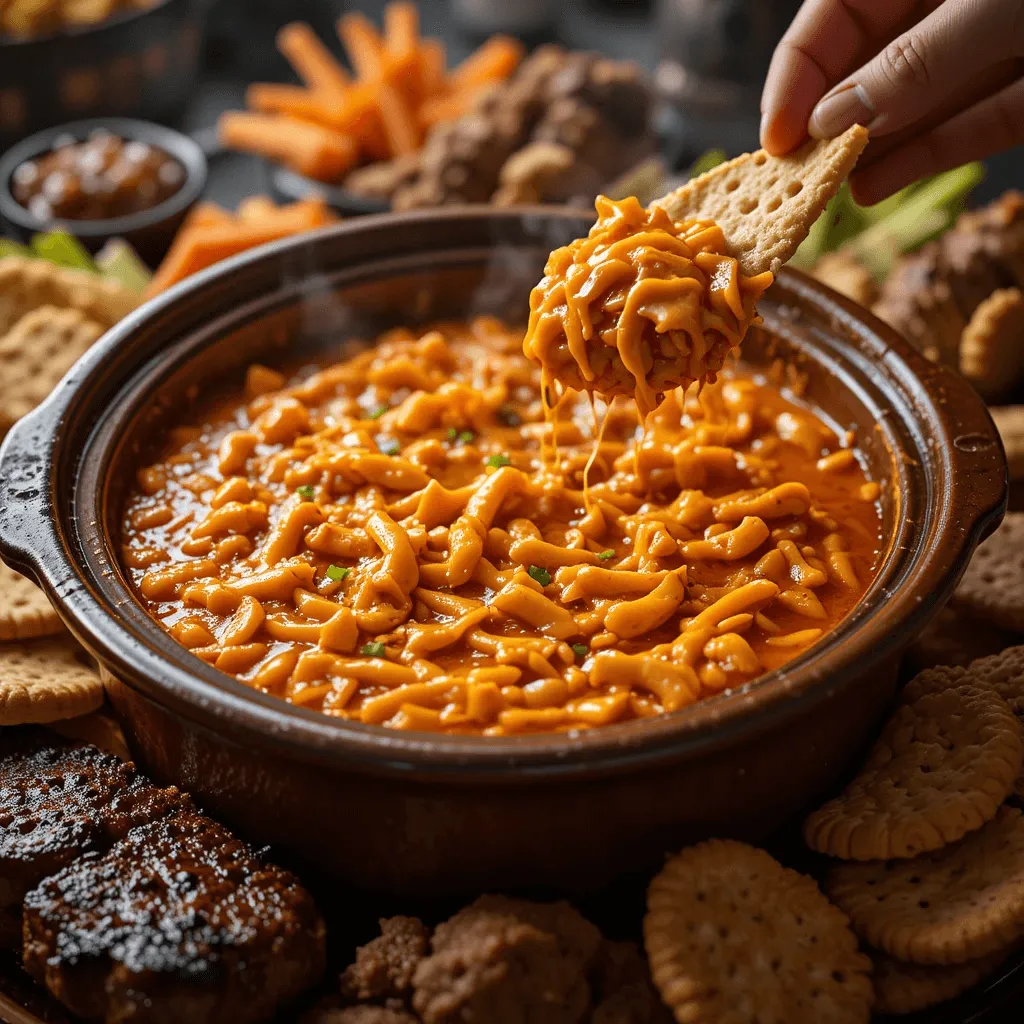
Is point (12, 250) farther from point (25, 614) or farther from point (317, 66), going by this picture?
point (25, 614)


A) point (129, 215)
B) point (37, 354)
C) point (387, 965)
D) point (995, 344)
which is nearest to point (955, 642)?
point (995, 344)

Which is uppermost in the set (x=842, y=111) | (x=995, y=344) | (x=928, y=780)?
(x=842, y=111)

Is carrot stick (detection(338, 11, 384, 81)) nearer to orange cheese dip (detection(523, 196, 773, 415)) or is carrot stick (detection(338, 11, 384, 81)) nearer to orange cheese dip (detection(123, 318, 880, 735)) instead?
orange cheese dip (detection(123, 318, 880, 735))

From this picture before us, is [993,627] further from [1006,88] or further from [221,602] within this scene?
[221,602]

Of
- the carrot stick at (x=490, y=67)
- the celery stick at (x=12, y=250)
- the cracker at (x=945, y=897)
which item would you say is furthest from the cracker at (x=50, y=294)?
the cracker at (x=945, y=897)

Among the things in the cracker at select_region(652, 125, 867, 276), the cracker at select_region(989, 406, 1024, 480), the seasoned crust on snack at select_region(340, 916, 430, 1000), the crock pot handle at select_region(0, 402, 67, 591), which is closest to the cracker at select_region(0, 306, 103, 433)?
the crock pot handle at select_region(0, 402, 67, 591)

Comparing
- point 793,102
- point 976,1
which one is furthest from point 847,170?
point 976,1

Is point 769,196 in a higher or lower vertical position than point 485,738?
higher
